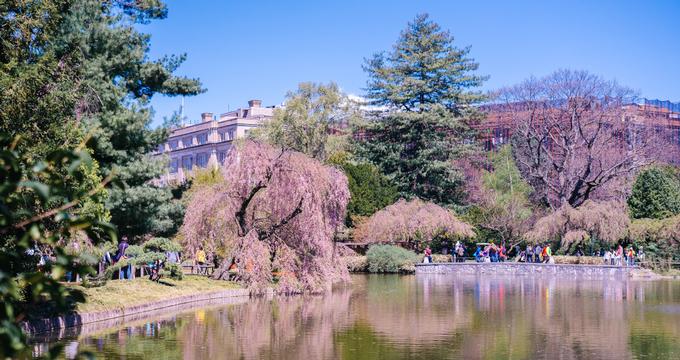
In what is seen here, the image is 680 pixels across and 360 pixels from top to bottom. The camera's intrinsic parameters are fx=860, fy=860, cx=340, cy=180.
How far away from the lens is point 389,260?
1859 inches

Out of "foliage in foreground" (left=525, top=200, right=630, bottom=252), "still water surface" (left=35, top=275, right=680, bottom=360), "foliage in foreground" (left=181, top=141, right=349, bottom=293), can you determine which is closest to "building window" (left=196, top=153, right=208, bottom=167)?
"foliage in foreground" (left=525, top=200, right=630, bottom=252)

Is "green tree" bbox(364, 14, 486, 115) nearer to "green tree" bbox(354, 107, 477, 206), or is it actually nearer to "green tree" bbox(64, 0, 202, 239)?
"green tree" bbox(354, 107, 477, 206)

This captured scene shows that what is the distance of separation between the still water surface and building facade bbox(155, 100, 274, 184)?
60.4 meters

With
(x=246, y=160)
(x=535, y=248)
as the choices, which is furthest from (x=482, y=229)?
(x=246, y=160)

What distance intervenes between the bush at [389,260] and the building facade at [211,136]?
4350 centimetres

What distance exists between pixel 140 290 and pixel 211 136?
7250cm

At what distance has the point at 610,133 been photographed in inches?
2271

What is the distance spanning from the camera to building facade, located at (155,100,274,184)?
92312 millimetres

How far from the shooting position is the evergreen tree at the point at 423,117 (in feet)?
190

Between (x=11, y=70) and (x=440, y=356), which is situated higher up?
(x=11, y=70)

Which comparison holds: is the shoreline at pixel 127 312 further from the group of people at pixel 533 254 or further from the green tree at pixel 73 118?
the group of people at pixel 533 254

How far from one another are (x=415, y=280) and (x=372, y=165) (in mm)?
15695

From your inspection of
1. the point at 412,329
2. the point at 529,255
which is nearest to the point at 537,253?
the point at 529,255

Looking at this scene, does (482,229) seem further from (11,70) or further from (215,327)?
(11,70)
